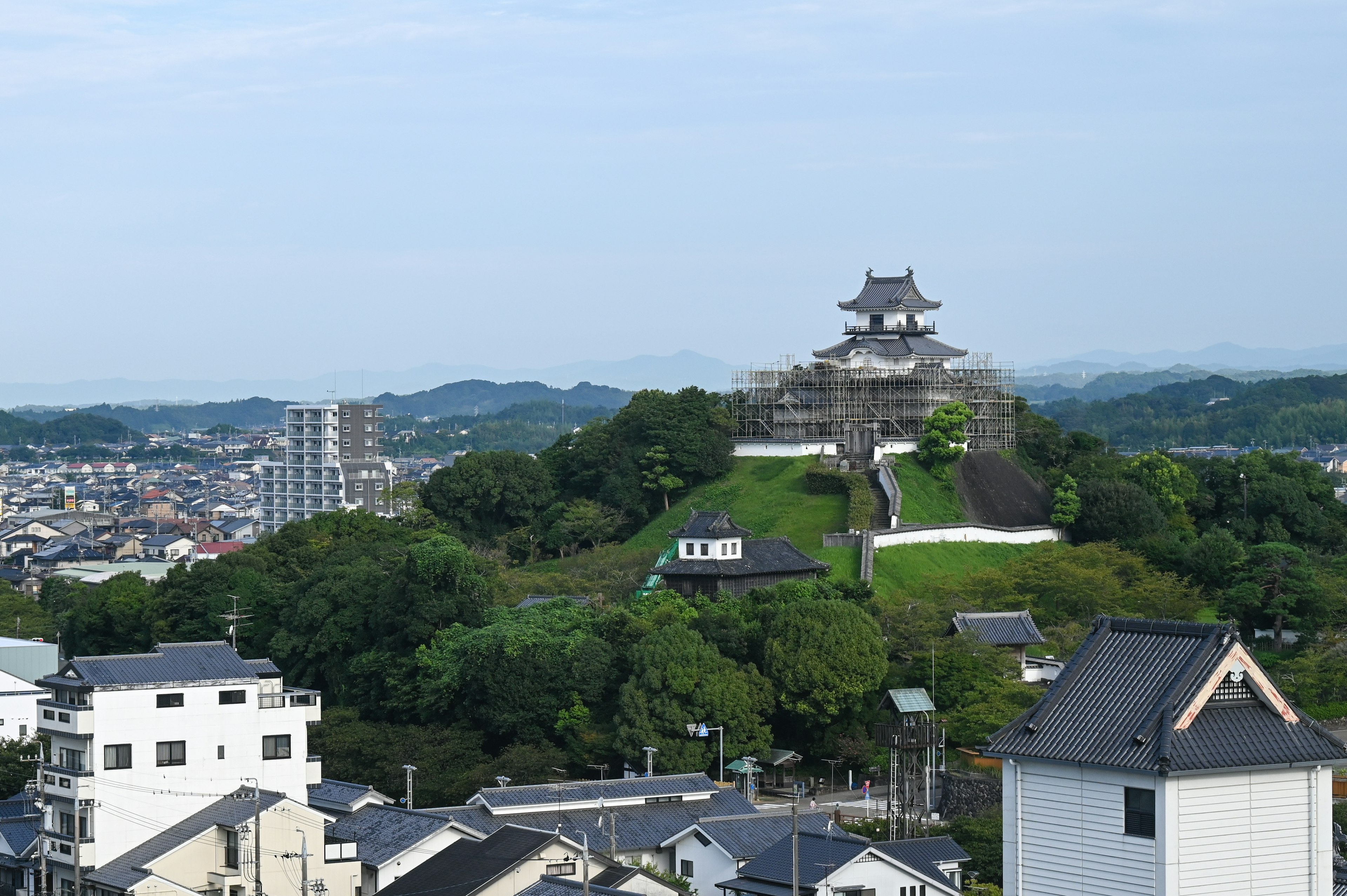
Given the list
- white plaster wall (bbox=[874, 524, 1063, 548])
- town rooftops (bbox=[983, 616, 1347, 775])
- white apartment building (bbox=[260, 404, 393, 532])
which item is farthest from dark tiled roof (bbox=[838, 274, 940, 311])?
white apartment building (bbox=[260, 404, 393, 532])

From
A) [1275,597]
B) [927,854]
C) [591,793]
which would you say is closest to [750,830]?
[591,793]

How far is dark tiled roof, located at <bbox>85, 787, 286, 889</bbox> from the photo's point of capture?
2798cm

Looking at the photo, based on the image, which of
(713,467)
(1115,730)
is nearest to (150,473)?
(713,467)

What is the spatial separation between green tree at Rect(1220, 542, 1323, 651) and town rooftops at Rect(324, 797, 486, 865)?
81.7 feet

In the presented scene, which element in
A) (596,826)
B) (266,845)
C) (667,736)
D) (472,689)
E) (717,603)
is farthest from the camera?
(717,603)

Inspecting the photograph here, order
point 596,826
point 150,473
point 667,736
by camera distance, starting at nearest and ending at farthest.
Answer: point 596,826 → point 667,736 → point 150,473

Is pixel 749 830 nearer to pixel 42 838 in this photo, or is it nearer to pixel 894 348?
pixel 42 838

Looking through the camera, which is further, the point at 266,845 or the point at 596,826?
the point at 596,826

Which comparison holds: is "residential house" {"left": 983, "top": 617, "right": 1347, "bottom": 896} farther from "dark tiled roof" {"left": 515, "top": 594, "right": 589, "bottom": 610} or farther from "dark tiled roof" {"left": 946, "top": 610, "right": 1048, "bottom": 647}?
"dark tiled roof" {"left": 515, "top": 594, "right": 589, "bottom": 610}

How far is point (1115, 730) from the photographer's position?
15.5 metres

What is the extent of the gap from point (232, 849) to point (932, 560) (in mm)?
25758

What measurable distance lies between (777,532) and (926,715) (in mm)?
17388

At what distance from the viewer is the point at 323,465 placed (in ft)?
379

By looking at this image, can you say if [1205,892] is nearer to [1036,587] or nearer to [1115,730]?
[1115,730]
